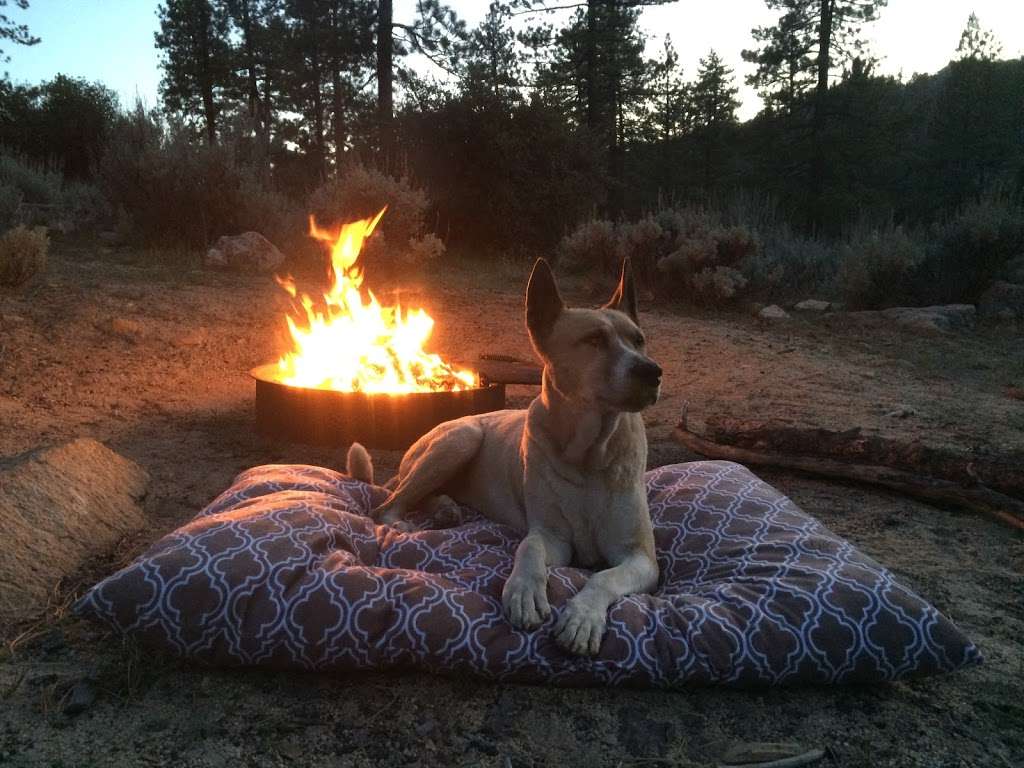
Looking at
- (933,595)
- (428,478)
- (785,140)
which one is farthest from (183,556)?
(785,140)

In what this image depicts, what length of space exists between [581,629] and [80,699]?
1.61m

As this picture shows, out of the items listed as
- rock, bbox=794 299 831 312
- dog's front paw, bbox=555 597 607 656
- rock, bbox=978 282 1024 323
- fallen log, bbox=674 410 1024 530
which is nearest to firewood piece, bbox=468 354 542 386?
fallen log, bbox=674 410 1024 530

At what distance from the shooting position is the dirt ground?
217cm

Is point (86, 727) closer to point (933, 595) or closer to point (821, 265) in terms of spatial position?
point (933, 595)

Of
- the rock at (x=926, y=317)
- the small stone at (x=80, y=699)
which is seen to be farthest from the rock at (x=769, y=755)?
the rock at (x=926, y=317)

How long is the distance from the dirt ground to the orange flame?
65 cm

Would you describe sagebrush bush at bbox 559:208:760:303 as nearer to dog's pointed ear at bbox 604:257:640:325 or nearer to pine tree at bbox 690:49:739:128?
dog's pointed ear at bbox 604:257:640:325

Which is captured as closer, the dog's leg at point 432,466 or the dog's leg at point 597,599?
the dog's leg at point 597,599

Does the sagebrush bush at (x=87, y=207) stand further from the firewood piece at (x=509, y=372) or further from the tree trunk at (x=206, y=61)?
the tree trunk at (x=206, y=61)

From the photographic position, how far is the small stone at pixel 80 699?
2252mm

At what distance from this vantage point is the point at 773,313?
37.9 feet

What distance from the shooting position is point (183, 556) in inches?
102

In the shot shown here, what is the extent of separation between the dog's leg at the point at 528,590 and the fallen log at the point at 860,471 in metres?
2.52

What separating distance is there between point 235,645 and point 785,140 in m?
29.8
